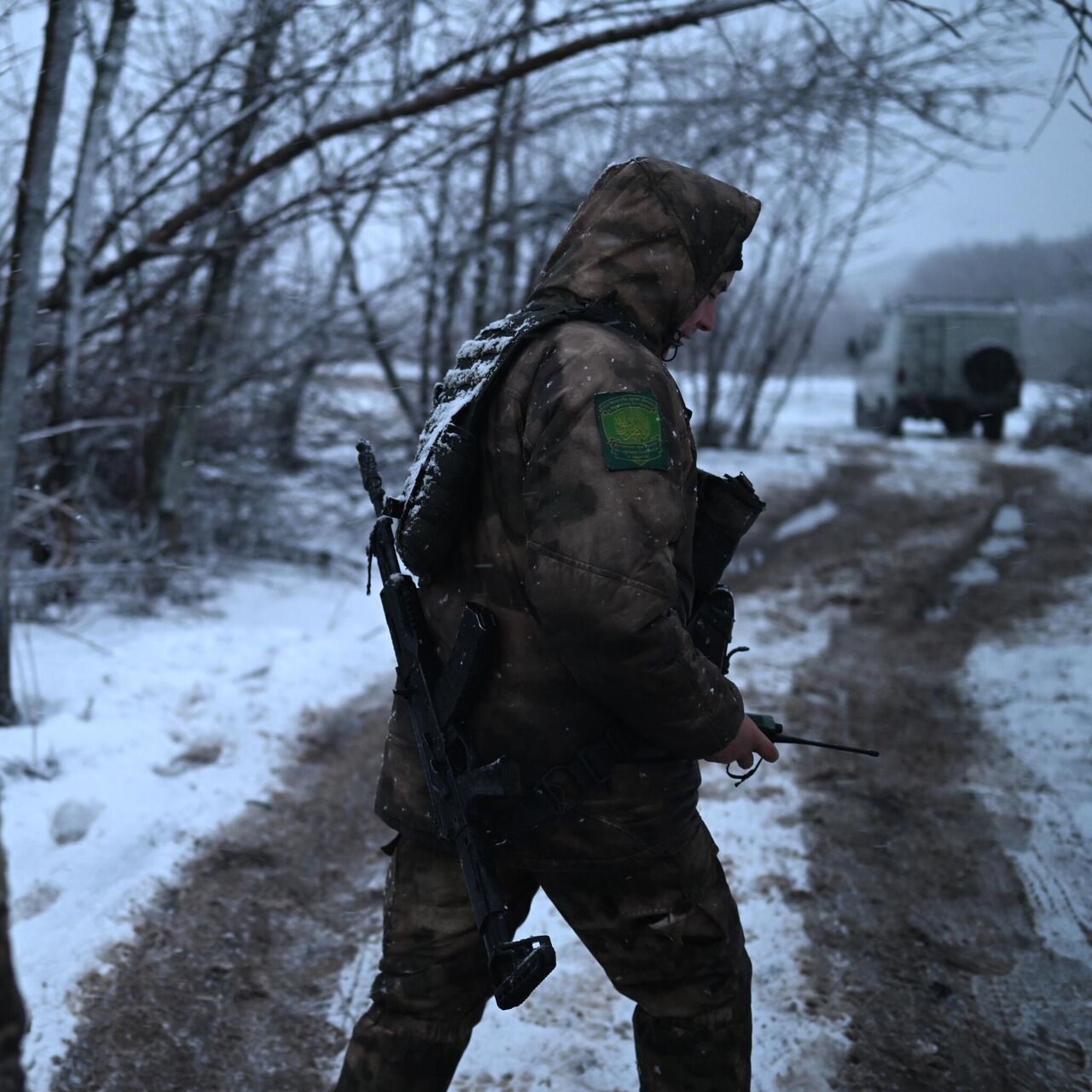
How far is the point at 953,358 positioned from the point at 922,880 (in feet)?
50.0

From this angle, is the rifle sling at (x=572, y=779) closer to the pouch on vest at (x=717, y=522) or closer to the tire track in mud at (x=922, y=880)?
the pouch on vest at (x=717, y=522)

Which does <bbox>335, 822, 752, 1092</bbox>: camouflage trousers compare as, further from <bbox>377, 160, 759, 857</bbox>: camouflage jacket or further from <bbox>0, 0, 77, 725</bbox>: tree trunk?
<bbox>0, 0, 77, 725</bbox>: tree trunk

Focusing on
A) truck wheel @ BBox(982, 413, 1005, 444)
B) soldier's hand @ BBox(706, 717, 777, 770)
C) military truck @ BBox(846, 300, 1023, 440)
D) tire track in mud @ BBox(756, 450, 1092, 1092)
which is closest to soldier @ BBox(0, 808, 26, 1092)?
soldier's hand @ BBox(706, 717, 777, 770)

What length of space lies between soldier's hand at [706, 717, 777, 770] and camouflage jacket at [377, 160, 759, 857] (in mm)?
61

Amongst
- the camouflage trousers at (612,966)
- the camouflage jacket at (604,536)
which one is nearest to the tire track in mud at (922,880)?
the camouflage trousers at (612,966)

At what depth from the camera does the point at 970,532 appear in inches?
382

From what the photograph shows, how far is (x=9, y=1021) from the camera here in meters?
1.12

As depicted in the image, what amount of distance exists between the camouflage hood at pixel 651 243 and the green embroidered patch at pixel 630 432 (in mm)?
289

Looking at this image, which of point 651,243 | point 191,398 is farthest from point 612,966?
point 191,398

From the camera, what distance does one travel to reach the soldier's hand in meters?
1.96

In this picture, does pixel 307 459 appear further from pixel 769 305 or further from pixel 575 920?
pixel 769 305

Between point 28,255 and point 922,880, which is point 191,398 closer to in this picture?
point 28,255

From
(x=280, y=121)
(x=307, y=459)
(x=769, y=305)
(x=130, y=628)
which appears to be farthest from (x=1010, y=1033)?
(x=769, y=305)

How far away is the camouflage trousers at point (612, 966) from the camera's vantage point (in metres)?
1.91
